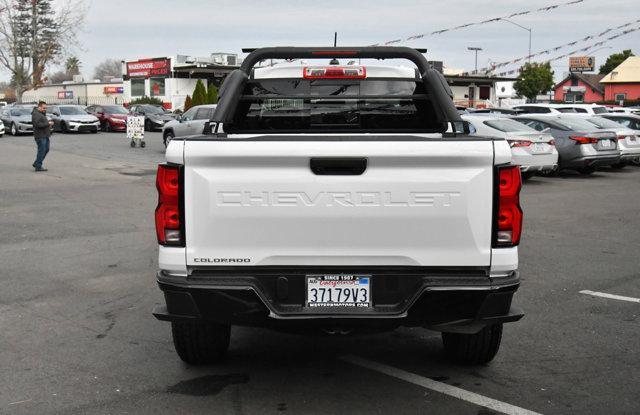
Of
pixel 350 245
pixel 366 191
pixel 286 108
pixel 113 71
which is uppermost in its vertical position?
pixel 113 71

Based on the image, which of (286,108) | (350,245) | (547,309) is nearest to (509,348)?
(547,309)

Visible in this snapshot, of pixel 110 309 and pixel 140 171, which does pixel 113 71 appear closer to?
pixel 140 171

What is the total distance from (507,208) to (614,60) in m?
110

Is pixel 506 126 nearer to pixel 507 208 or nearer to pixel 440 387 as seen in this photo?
pixel 440 387

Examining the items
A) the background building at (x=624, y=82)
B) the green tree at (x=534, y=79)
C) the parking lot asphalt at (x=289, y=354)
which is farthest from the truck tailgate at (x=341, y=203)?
the background building at (x=624, y=82)

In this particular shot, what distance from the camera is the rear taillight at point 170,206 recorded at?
4.19m

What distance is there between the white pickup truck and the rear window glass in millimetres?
1925

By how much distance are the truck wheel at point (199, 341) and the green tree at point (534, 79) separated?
271ft

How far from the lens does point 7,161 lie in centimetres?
2278

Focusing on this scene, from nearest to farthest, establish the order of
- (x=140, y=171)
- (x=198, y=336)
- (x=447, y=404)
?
1. (x=447, y=404)
2. (x=198, y=336)
3. (x=140, y=171)

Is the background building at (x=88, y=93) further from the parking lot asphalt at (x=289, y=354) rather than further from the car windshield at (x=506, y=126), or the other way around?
the parking lot asphalt at (x=289, y=354)

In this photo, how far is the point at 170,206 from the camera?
4211 millimetres

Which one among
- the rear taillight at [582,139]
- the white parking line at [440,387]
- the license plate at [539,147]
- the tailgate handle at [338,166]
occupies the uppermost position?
the tailgate handle at [338,166]

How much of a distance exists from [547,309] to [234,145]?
3752 millimetres
